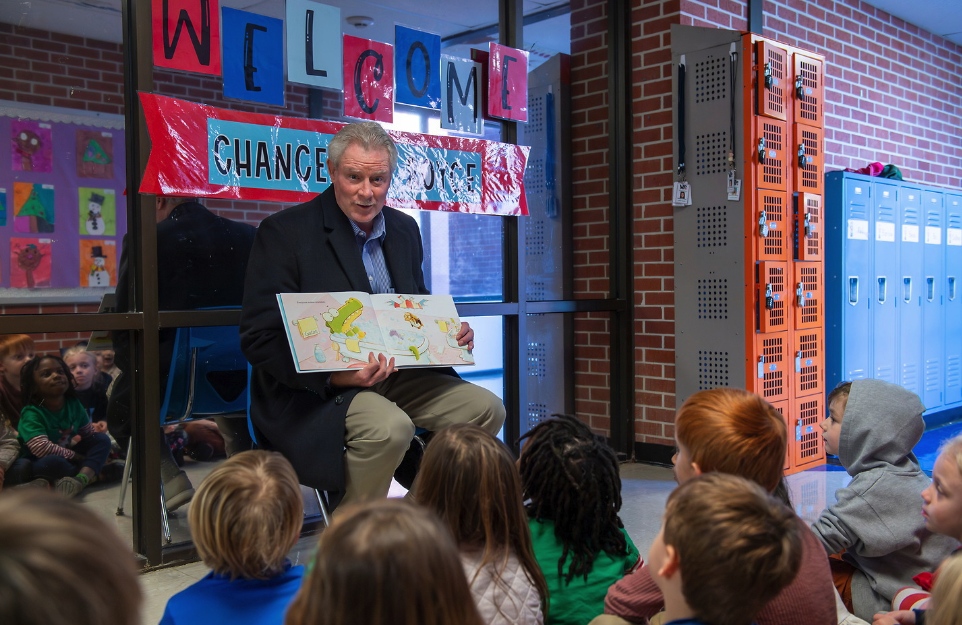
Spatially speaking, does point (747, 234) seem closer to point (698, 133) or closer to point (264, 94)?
point (698, 133)

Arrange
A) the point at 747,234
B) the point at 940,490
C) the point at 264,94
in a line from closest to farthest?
1. the point at 940,490
2. the point at 264,94
3. the point at 747,234

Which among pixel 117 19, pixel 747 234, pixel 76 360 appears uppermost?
pixel 117 19

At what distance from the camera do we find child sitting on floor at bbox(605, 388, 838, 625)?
1428mm

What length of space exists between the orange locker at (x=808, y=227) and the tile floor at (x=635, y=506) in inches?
45.8

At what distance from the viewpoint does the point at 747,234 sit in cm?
396

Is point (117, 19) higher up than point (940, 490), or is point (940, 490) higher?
point (117, 19)

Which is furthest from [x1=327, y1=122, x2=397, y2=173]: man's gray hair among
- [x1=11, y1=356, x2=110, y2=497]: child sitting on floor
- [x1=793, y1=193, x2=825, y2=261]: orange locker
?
[x1=793, y1=193, x2=825, y2=261]: orange locker

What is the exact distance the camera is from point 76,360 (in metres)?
2.72

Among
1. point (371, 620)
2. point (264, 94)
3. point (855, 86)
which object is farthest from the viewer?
point (855, 86)

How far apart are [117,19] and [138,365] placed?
1.17 metres

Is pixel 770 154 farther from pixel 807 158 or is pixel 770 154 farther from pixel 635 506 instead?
pixel 635 506

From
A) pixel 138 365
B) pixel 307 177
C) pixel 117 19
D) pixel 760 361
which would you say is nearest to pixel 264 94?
pixel 307 177

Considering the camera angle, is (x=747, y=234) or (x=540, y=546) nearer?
(x=540, y=546)

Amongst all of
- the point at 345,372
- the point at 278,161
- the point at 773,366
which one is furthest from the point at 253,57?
the point at 773,366
